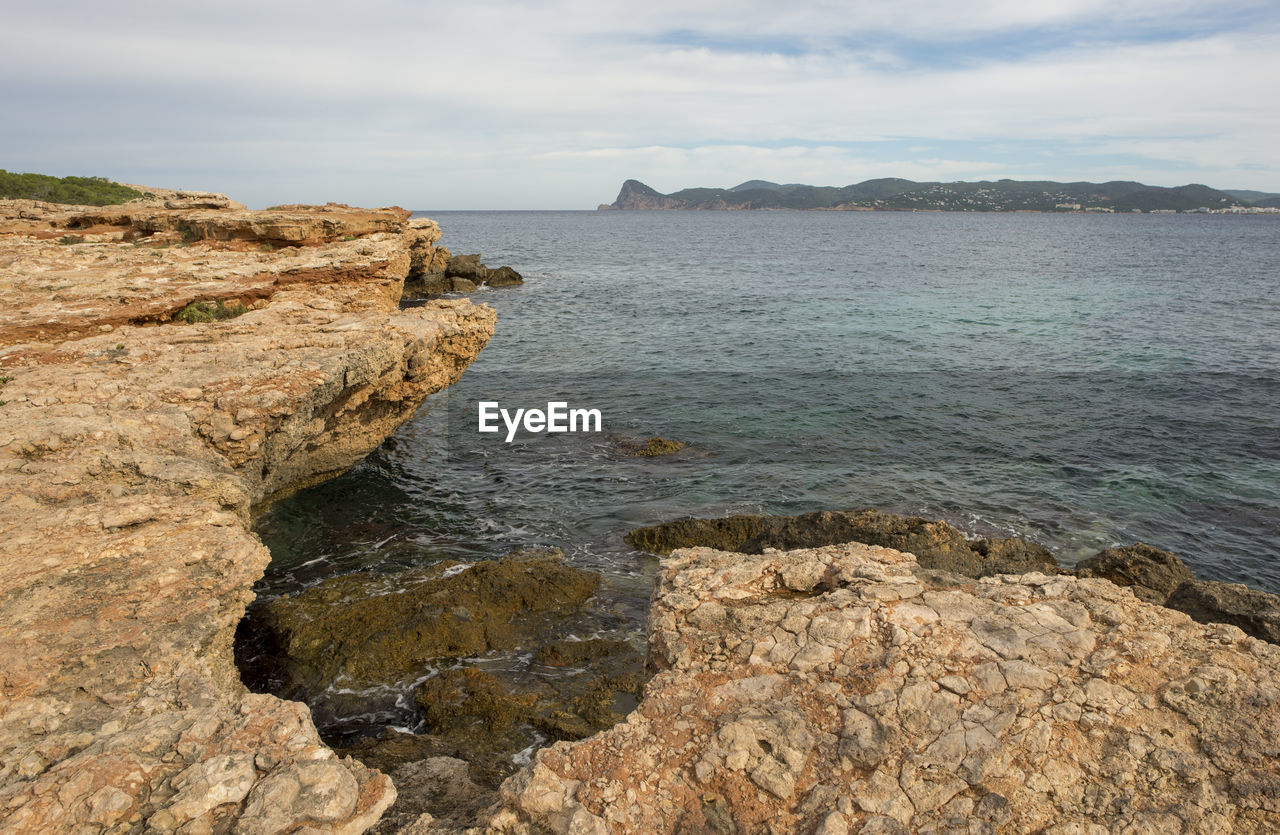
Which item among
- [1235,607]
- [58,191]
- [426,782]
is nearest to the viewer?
[426,782]

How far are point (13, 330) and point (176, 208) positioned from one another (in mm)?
12578

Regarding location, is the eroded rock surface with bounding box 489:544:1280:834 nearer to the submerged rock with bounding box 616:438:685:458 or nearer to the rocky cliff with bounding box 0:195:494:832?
the rocky cliff with bounding box 0:195:494:832

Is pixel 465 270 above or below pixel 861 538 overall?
above

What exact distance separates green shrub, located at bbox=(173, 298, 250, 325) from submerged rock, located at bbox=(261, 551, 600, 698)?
6.18 metres

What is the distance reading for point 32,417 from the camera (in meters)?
9.48

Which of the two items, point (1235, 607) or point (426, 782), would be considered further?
point (1235, 607)

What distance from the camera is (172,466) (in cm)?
918

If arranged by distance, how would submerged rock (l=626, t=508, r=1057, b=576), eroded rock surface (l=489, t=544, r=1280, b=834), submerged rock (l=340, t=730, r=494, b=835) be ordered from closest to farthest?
eroded rock surface (l=489, t=544, r=1280, b=834), submerged rock (l=340, t=730, r=494, b=835), submerged rock (l=626, t=508, r=1057, b=576)

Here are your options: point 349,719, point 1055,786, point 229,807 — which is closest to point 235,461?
point 349,719

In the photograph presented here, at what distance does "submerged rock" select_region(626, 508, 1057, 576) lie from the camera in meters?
11.5

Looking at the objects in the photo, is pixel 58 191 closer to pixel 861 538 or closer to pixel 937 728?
pixel 861 538

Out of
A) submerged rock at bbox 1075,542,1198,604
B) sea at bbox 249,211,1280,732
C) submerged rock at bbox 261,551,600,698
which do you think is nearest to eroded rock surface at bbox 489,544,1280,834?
submerged rock at bbox 261,551,600,698

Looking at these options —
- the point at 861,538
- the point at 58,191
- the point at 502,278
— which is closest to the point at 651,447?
the point at 861,538

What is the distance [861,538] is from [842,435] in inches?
359
